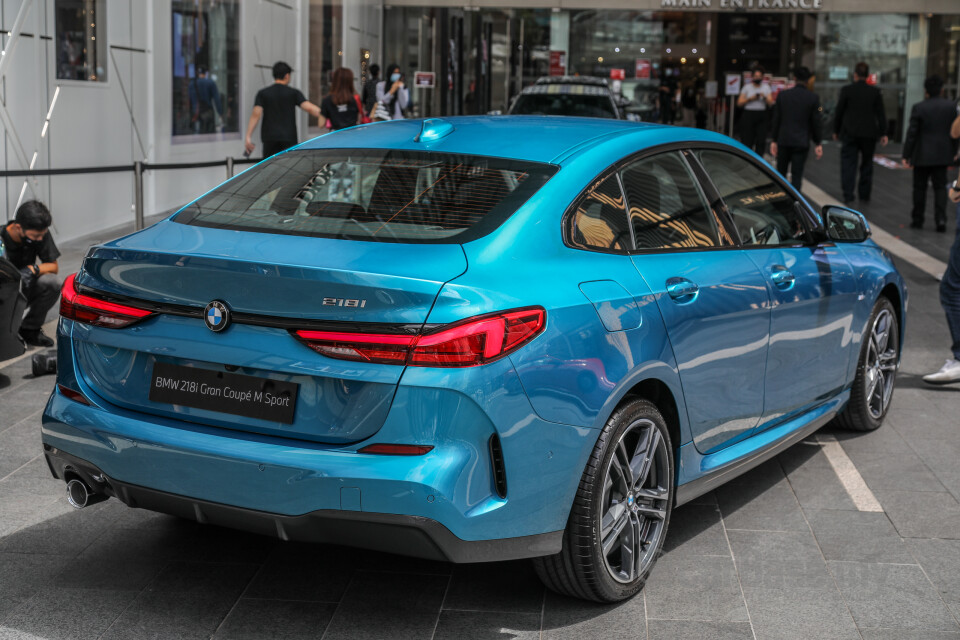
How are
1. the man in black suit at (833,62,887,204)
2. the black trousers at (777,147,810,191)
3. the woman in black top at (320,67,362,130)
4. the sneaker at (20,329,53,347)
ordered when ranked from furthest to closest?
1. the man in black suit at (833,62,887,204)
2. the black trousers at (777,147,810,191)
3. the woman in black top at (320,67,362,130)
4. the sneaker at (20,329,53,347)

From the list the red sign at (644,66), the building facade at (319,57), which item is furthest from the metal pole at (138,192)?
the red sign at (644,66)

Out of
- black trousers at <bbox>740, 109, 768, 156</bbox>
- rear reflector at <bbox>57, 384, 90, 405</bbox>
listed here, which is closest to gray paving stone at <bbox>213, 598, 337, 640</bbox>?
rear reflector at <bbox>57, 384, 90, 405</bbox>

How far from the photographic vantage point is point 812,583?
13.8 ft

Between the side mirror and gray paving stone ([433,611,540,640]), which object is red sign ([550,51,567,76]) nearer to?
the side mirror

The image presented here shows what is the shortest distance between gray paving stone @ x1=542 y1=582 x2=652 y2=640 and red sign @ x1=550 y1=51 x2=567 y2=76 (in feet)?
98.3

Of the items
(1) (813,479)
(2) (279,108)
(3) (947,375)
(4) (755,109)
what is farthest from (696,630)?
(4) (755,109)

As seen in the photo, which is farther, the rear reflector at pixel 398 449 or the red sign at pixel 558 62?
the red sign at pixel 558 62

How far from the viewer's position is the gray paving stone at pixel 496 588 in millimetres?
3945

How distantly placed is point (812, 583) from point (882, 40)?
3045cm

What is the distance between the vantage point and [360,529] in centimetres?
334

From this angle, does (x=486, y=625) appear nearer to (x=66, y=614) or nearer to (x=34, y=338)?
(x=66, y=614)

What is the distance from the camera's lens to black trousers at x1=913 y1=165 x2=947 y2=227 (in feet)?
50.7

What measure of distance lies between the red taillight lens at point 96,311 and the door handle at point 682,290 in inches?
67.3

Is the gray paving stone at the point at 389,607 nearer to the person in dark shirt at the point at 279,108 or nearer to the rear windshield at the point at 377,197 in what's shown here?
the rear windshield at the point at 377,197
